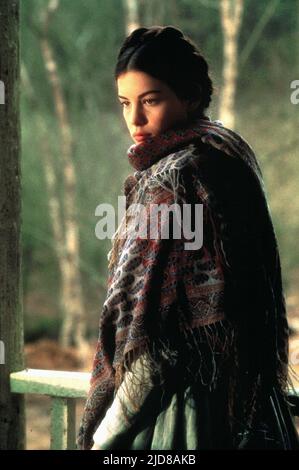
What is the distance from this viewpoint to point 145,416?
1312mm

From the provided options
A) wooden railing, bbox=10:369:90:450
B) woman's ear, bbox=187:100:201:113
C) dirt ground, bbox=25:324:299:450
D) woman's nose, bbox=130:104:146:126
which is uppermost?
woman's ear, bbox=187:100:201:113

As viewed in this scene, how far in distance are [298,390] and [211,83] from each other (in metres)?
0.78

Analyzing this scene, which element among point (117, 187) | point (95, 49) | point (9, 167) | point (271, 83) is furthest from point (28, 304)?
point (9, 167)

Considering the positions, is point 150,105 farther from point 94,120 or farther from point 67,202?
point 94,120

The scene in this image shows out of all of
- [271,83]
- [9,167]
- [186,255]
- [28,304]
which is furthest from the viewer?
[28,304]

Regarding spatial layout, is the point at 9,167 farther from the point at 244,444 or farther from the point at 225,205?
the point at 244,444

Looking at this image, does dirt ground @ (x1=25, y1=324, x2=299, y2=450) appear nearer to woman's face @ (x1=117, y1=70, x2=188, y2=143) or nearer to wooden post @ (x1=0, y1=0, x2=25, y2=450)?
wooden post @ (x1=0, y1=0, x2=25, y2=450)

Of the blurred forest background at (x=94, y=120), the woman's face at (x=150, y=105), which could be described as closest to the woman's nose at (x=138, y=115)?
the woman's face at (x=150, y=105)

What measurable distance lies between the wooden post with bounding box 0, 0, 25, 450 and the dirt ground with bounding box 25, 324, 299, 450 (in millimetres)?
6256

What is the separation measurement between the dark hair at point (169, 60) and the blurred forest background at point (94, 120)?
25.8 feet

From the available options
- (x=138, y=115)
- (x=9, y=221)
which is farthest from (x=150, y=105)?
(x=9, y=221)

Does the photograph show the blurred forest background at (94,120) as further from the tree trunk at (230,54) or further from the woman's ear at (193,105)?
the woman's ear at (193,105)

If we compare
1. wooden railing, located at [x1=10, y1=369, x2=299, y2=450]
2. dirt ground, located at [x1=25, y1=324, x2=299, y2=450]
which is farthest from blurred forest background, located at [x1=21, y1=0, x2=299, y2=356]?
wooden railing, located at [x1=10, y1=369, x2=299, y2=450]

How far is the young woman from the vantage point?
1288mm
